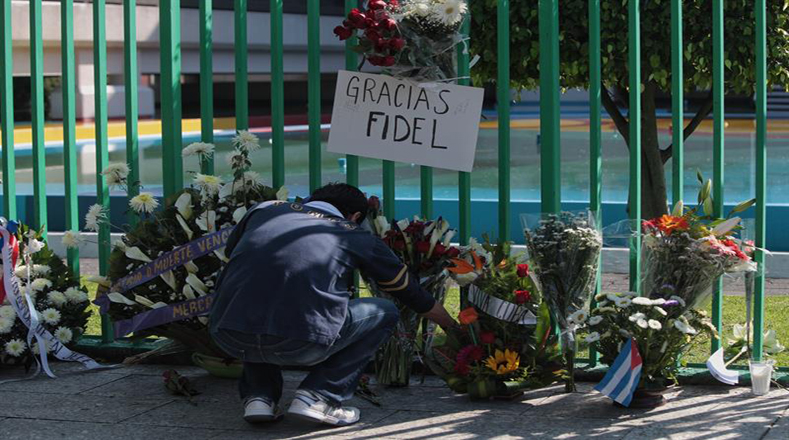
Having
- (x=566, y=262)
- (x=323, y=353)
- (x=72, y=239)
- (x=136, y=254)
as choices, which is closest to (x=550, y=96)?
(x=566, y=262)

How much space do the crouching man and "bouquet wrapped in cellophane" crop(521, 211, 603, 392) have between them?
1.52 ft

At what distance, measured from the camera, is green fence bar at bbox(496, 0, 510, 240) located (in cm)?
496

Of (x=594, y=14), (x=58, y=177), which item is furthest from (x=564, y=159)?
(x=594, y=14)

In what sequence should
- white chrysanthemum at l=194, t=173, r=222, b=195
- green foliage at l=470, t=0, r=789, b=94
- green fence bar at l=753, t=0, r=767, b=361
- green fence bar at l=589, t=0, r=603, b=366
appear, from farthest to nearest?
green foliage at l=470, t=0, r=789, b=94 → white chrysanthemum at l=194, t=173, r=222, b=195 → green fence bar at l=589, t=0, r=603, b=366 → green fence bar at l=753, t=0, r=767, b=361

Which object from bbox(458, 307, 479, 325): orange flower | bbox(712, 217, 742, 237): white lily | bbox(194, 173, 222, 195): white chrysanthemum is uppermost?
bbox(194, 173, 222, 195): white chrysanthemum

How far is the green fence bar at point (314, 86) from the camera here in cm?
520

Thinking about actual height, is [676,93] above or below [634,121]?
above

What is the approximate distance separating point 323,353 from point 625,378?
116 cm

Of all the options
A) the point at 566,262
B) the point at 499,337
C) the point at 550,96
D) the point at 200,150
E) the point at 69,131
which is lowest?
the point at 499,337

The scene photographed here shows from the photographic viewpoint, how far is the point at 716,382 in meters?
4.80

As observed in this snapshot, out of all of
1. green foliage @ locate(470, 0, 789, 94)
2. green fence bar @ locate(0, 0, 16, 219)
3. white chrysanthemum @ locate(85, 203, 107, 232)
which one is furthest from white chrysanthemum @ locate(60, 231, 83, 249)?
green foliage @ locate(470, 0, 789, 94)

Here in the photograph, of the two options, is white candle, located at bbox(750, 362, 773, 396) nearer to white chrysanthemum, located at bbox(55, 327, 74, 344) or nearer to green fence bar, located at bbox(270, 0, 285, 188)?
green fence bar, located at bbox(270, 0, 285, 188)

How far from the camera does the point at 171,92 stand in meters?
5.39

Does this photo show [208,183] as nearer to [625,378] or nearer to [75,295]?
[75,295]
